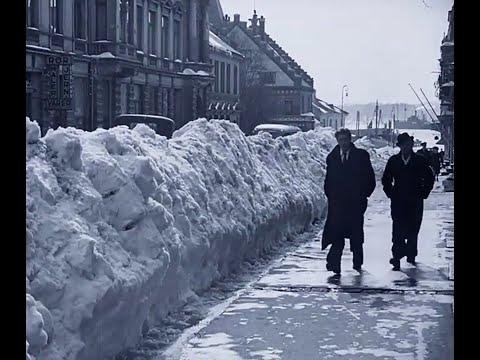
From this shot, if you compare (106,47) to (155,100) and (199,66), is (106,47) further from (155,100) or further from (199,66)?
(199,66)

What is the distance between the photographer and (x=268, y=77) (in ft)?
233

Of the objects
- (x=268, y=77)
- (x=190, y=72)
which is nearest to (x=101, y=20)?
(x=190, y=72)

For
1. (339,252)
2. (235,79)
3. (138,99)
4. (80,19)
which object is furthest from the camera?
(235,79)

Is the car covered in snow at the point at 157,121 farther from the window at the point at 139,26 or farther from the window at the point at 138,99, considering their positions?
the window at the point at 139,26

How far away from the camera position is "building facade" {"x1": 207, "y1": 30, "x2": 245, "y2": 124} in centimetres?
5200

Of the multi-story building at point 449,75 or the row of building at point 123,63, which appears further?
the row of building at point 123,63

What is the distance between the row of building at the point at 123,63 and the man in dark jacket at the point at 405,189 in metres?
9.89

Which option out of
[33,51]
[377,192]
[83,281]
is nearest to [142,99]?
[33,51]

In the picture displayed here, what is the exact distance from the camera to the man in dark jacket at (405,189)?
9.77 meters

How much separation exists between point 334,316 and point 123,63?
26.7m

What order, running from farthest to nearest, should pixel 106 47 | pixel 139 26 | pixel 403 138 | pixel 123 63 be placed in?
pixel 139 26 < pixel 123 63 < pixel 106 47 < pixel 403 138

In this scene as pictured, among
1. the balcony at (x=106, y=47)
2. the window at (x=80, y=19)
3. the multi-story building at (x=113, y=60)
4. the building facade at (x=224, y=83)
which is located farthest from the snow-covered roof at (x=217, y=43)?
the window at (x=80, y=19)

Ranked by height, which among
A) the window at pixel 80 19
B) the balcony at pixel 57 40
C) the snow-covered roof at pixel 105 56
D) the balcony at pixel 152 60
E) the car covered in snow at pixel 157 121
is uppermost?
the window at pixel 80 19
